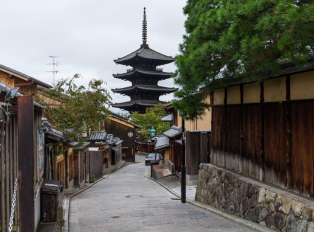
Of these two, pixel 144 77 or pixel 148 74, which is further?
pixel 144 77

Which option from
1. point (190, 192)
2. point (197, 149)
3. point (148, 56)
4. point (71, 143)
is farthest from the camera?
point (148, 56)

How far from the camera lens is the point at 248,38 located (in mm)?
5656

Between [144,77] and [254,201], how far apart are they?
1890 inches

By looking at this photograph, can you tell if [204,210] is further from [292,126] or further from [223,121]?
[292,126]

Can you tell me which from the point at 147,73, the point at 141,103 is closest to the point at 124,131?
the point at 141,103

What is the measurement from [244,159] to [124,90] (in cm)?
4692

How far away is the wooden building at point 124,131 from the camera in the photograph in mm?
46219

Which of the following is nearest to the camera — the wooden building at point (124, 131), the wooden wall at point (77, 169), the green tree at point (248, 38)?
the green tree at point (248, 38)

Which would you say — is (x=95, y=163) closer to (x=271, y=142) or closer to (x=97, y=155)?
(x=97, y=155)

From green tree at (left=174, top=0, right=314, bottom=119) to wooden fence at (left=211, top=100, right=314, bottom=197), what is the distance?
3.96 ft

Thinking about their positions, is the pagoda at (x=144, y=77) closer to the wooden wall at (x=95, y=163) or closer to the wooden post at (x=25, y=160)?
the wooden wall at (x=95, y=163)

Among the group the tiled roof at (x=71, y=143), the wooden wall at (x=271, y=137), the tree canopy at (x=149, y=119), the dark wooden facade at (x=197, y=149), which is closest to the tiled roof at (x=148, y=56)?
the tree canopy at (x=149, y=119)

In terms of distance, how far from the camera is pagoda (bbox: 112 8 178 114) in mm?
53188

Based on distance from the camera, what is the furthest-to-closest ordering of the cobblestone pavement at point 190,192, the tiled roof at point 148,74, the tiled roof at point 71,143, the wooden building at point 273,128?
the tiled roof at point 148,74 → the tiled roof at point 71,143 → the cobblestone pavement at point 190,192 → the wooden building at point 273,128
